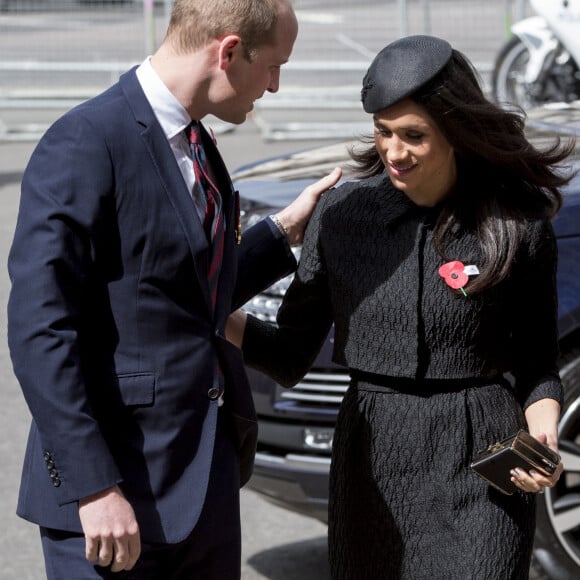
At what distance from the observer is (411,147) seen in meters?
2.68

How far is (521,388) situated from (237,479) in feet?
2.14

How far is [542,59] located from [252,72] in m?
8.75

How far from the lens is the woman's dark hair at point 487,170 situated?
266 centimetres

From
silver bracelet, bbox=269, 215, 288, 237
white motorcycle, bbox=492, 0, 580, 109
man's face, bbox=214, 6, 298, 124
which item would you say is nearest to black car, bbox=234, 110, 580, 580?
silver bracelet, bbox=269, 215, 288, 237

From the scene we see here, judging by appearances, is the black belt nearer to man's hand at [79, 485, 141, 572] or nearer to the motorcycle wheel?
man's hand at [79, 485, 141, 572]

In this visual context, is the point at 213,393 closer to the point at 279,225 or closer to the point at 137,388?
the point at 137,388

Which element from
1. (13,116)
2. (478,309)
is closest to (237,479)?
(478,309)

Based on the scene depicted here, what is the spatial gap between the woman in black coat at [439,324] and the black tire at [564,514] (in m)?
1.16

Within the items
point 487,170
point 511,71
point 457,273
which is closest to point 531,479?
point 457,273

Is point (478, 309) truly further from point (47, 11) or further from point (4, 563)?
point (47, 11)

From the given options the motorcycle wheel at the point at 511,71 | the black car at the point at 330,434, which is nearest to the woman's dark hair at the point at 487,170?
the black car at the point at 330,434

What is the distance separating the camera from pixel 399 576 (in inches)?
110

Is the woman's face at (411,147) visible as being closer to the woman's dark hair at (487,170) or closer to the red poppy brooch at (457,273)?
the woman's dark hair at (487,170)

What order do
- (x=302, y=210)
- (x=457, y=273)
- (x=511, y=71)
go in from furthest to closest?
1. (x=511, y=71)
2. (x=302, y=210)
3. (x=457, y=273)
